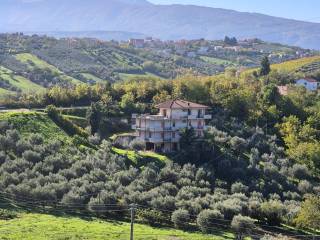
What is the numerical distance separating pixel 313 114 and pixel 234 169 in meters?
26.6

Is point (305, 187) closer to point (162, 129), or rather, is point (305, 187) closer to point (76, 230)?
point (162, 129)

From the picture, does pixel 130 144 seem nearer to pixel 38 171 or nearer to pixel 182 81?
pixel 38 171

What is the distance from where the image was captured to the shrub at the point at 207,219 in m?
52.5

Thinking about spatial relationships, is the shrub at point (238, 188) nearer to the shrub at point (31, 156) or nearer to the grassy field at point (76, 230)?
the grassy field at point (76, 230)

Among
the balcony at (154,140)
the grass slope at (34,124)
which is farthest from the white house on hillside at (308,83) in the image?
the grass slope at (34,124)

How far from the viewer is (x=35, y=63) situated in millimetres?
151250

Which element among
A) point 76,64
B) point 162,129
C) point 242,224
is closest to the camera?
point 242,224

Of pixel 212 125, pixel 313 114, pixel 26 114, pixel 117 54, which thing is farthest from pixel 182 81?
pixel 117 54

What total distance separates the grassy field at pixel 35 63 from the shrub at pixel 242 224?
91415 millimetres

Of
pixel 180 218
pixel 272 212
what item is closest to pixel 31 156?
pixel 180 218

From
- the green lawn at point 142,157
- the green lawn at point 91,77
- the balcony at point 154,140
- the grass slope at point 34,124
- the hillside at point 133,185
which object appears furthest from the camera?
the green lawn at point 91,77

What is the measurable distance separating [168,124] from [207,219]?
26264 millimetres

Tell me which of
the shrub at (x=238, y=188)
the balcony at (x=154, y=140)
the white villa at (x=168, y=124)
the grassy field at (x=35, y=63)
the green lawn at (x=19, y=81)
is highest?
the grassy field at (x=35, y=63)

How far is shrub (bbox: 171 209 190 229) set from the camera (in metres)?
53.1
